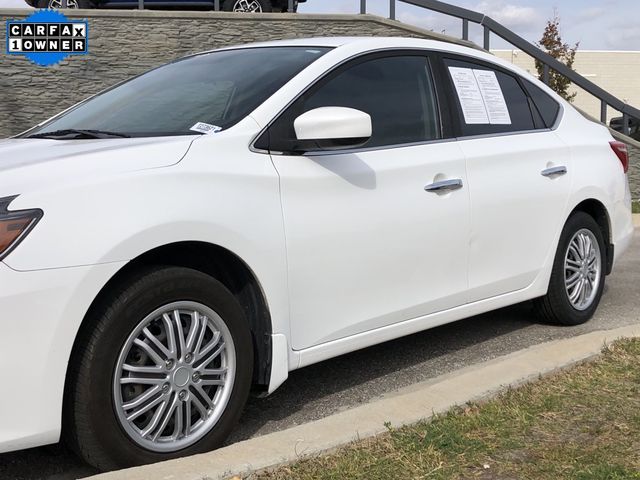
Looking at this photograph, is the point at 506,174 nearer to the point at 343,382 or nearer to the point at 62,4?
the point at 343,382

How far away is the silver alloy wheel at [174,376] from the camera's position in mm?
2719

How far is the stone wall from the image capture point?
1154 centimetres

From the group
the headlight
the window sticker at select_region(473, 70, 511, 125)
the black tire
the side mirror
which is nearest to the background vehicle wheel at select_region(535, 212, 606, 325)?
the window sticker at select_region(473, 70, 511, 125)

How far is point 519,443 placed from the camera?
293 cm

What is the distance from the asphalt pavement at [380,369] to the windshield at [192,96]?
1.37 m

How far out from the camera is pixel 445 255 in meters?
3.84

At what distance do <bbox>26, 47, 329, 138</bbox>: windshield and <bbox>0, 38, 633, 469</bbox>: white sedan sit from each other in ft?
0.05

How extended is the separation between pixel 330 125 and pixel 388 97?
789mm

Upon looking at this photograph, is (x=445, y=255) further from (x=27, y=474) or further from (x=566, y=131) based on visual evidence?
(x=27, y=474)

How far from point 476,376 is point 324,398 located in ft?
2.48

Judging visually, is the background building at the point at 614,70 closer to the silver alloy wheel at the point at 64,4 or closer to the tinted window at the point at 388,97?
the silver alloy wheel at the point at 64,4

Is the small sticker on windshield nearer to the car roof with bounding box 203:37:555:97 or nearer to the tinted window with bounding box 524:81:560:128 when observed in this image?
the car roof with bounding box 203:37:555:97

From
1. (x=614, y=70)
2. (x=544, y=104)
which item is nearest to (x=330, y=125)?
(x=544, y=104)

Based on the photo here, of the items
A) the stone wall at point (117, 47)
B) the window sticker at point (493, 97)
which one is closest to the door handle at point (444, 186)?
the window sticker at point (493, 97)
